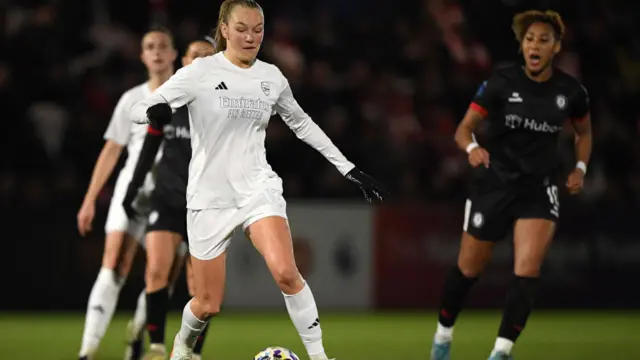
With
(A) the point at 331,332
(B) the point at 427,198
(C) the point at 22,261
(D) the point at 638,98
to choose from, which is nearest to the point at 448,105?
(B) the point at 427,198

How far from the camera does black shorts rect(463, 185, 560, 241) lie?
24.5ft

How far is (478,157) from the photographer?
746 centimetres

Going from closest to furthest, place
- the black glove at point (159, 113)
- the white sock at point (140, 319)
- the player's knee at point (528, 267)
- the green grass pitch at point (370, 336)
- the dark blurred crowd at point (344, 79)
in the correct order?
the black glove at point (159, 113), the player's knee at point (528, 267), the white sock at point (140, 319), the green grass pitch at point (370, 336), the dark blurred crowd at point (344, 79)

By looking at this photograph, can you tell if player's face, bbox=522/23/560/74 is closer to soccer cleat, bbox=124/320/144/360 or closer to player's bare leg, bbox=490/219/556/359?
player's bare leg, bbox=490/219/556/359

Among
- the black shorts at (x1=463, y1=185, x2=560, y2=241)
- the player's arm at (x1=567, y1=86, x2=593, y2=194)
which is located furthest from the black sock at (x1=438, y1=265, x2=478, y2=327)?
the player's arm at (x1=567, y1=86, x2=593, y2=194)

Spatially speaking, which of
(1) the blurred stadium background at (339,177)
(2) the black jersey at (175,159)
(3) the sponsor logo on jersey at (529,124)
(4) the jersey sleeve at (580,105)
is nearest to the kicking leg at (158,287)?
(2) the black jersey at (175,159)

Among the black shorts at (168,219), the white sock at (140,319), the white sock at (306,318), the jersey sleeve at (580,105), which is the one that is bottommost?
the white sock at (140,319)

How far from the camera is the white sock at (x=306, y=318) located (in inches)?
245

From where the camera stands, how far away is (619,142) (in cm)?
1439

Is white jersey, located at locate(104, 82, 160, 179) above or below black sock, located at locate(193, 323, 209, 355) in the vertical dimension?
above

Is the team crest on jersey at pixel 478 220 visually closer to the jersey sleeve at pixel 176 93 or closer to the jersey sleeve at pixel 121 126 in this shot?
the jersey sleeve at pixel 176 93

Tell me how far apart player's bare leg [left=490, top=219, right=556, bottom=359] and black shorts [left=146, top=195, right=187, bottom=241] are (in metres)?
2.21

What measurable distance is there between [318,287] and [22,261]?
3305 mm

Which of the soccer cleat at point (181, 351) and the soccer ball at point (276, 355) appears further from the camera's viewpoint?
the soccer cleat at point (181, 351)
